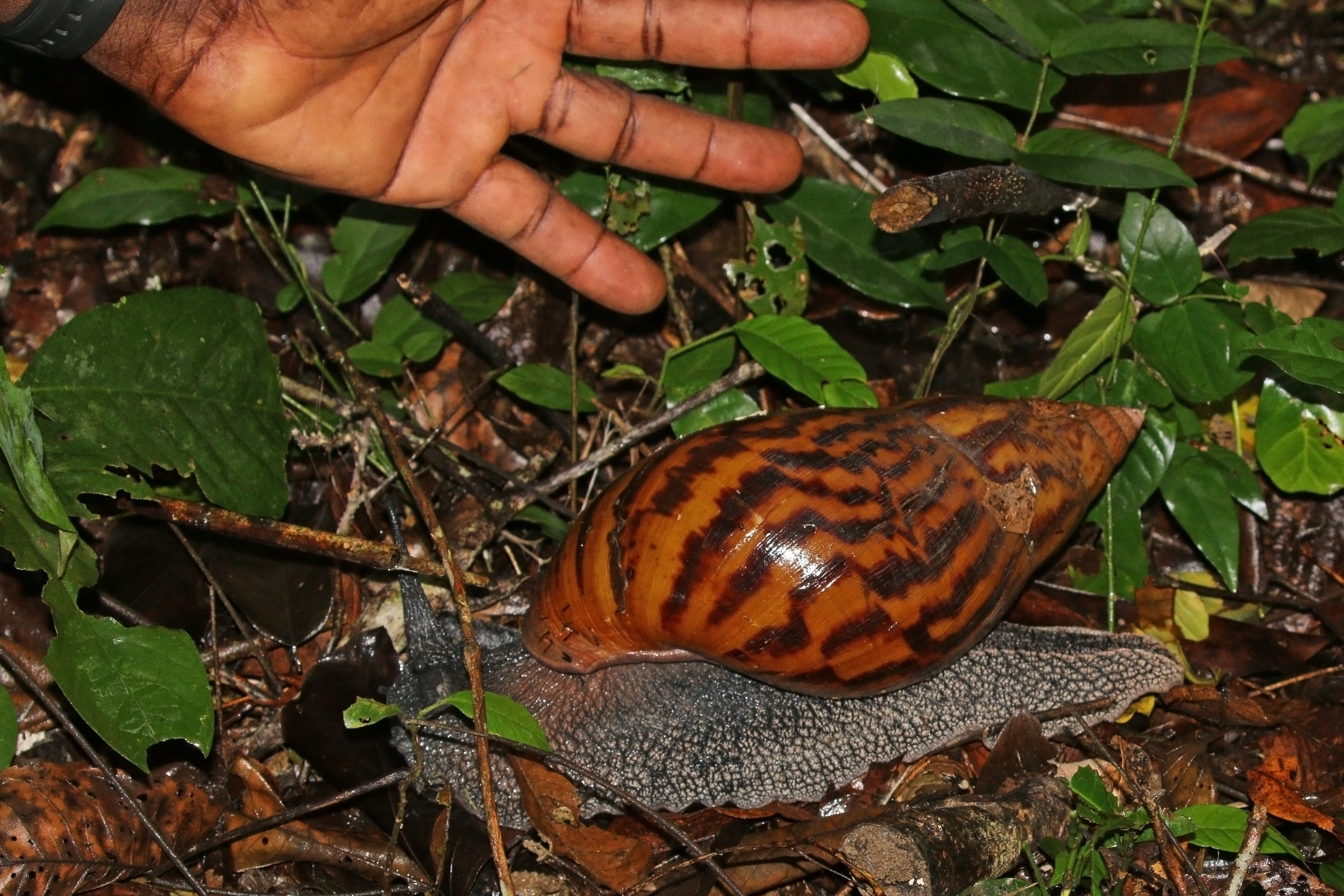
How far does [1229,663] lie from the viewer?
3766mm

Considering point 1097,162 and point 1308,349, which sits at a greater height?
point 1097,162

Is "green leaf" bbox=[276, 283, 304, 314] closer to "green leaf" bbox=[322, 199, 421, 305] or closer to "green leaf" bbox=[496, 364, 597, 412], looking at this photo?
"green leaf" bbox=[322, 199, 421, 305]

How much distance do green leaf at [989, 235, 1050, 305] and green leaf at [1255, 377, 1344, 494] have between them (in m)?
0.82

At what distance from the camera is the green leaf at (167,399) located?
3.20 meters

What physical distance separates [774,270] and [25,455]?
2335mm

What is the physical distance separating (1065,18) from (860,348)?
1270 mm

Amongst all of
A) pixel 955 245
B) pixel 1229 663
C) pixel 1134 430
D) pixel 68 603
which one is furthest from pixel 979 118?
pixel 68 603

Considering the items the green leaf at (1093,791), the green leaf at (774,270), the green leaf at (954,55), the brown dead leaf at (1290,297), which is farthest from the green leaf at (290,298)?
the brown dead leaf at (1290,297)

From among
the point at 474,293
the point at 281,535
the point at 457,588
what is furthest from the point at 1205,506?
the point at 281,535

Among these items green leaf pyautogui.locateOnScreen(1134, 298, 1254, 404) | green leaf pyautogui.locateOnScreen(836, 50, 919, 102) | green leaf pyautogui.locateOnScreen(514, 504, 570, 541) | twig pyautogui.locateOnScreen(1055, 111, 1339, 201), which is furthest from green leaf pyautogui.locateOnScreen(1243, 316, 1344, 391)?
green leaf pyautogui.locateOnScreen(514, 504, 570, 541)

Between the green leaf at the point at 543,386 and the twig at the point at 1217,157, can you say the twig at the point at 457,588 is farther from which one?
the twig at the point at 1217,157

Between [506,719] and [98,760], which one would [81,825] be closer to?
[98,760]

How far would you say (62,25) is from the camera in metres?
3.18

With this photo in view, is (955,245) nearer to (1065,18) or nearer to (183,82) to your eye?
(1065,18)
